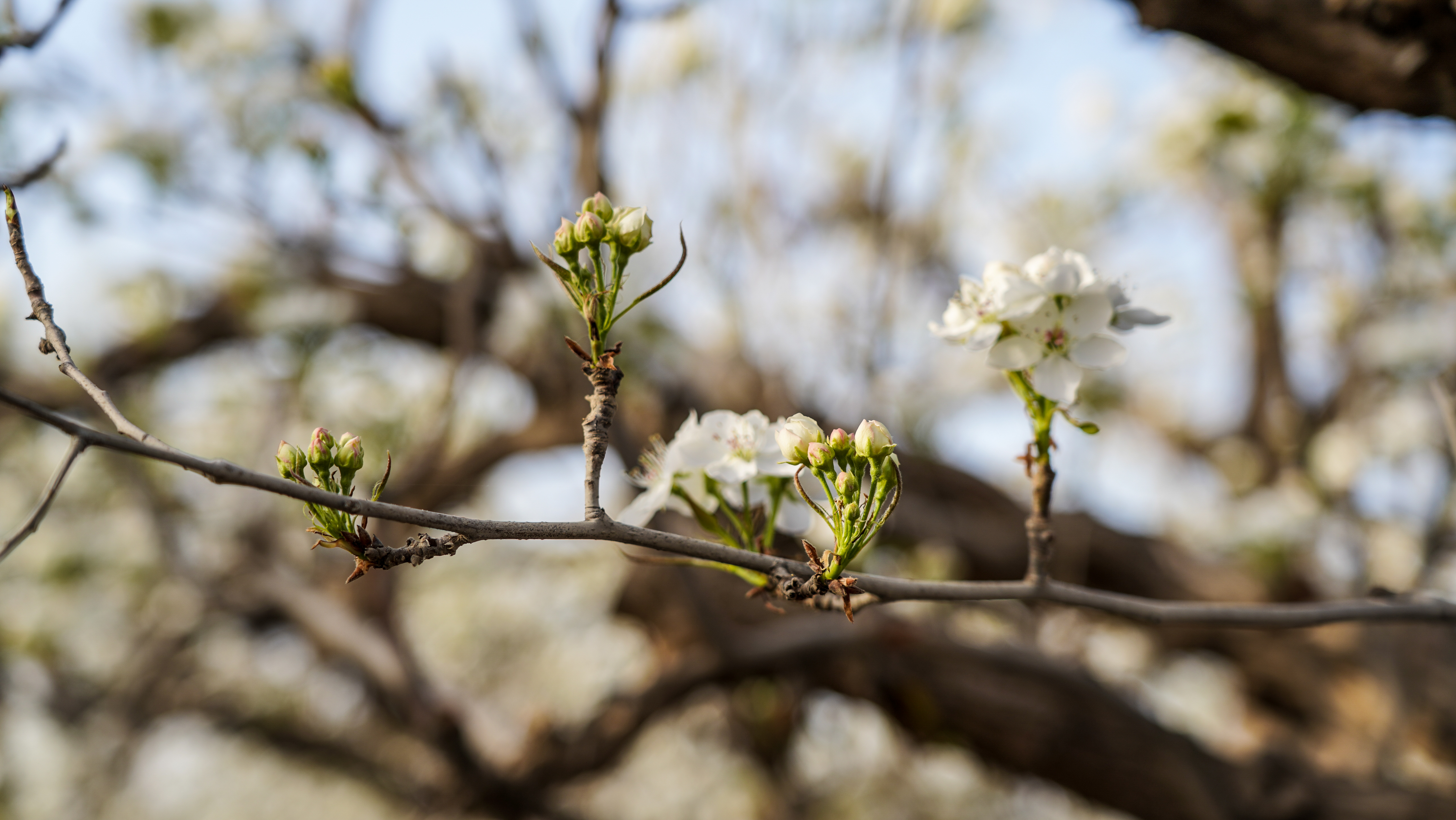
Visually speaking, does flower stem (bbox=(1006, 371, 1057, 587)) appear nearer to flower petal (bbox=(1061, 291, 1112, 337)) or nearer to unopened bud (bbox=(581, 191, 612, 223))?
flower petal (bbox=(1061, 291, 1112, 337))

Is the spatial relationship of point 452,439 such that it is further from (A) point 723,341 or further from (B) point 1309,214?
(B) point 1309,214

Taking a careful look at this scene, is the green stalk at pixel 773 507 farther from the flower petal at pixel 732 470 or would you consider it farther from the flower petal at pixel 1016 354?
the flower petal at pixel 1016 354

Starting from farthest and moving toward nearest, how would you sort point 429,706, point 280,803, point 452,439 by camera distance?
point 280,803 → point 452,439 → point 429,706

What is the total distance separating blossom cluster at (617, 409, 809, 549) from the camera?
920 mm

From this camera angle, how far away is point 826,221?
5.01m

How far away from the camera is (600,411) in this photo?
0.77m

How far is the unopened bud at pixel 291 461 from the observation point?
78 centimetres

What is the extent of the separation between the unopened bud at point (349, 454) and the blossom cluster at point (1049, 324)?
0.61m

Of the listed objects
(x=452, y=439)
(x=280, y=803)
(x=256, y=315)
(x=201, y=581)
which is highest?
(x=256, y=315)

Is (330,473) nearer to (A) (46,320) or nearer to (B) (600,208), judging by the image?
(A) (46,320)

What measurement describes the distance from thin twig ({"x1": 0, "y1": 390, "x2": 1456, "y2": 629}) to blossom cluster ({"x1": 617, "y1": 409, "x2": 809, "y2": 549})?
5.5 inches

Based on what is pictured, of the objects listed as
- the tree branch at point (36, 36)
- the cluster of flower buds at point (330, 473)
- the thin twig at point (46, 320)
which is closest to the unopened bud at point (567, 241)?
the cluster of flower buds at point (330, 473)

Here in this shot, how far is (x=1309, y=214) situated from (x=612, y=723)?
3.56 meters

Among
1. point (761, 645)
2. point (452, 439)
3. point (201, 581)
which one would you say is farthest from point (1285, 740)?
point (201, 581)
